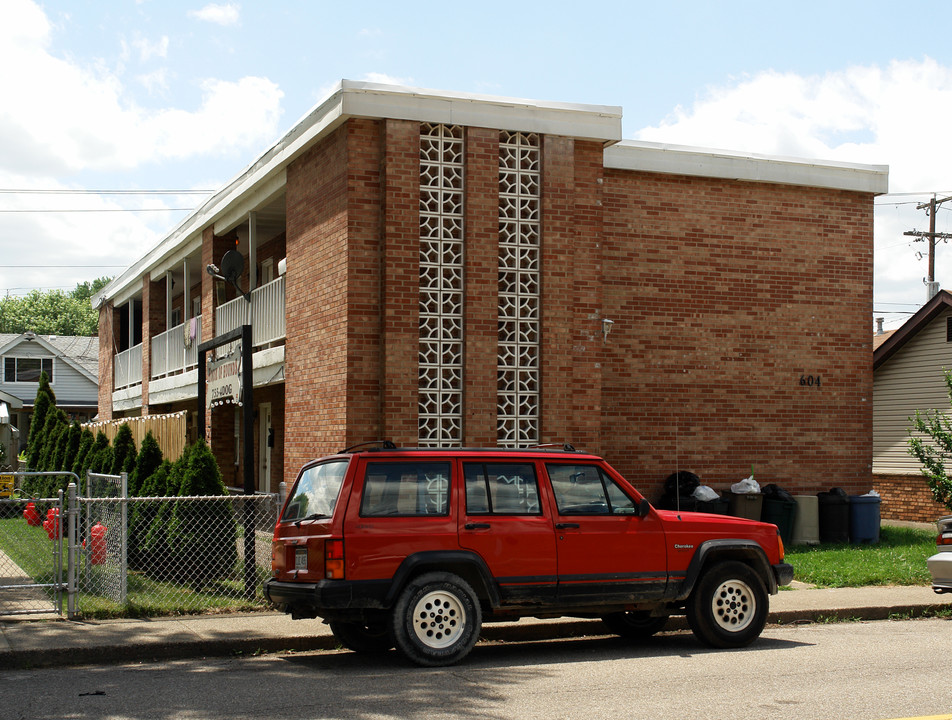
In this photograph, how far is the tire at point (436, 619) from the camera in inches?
329

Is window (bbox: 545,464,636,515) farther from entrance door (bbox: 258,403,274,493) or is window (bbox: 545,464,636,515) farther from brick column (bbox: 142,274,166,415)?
brick column (bbox: 142,274,166,415)

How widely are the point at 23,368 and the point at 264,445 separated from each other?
33.1 m

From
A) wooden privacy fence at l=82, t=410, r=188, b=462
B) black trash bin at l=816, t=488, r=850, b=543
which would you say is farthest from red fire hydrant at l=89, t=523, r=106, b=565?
black trash bin at l=816, t=488, r=850, b=543

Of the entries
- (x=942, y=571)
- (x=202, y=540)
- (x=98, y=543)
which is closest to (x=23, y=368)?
(x=98, y=543)

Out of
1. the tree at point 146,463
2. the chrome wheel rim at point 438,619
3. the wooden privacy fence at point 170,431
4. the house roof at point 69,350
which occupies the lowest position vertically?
the chrome wheel rim at point 438,619

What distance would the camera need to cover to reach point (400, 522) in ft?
27.8

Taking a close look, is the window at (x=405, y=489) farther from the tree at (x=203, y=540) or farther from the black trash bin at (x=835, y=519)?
the black trash bin at (x=835, y=519)

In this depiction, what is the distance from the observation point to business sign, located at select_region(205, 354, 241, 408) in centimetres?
1287

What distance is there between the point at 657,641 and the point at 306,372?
22.5 ft

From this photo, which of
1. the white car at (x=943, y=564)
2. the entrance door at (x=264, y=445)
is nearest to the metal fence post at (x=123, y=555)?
the white car at (x=943, y=564)

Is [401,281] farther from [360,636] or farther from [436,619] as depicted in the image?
[436,619]

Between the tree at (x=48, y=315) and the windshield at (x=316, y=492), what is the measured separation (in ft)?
291

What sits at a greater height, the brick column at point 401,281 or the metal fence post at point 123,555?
the brick column at point 401,281

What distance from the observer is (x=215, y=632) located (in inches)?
378
